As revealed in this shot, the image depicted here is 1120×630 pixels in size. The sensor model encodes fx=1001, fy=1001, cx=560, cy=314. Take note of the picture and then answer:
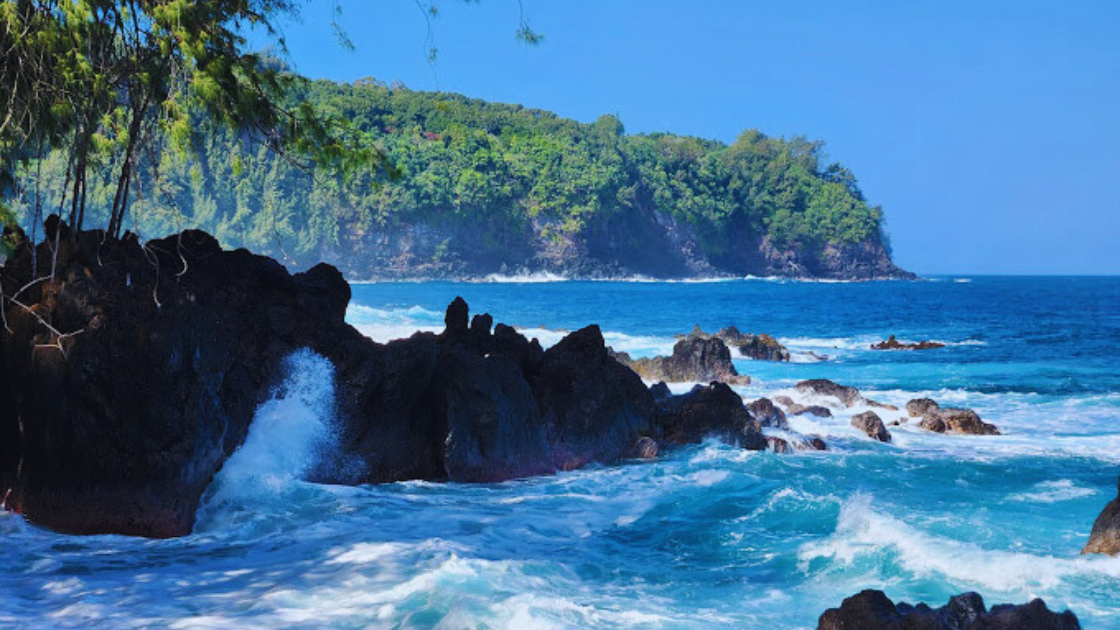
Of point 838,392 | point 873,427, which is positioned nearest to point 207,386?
point 873,427

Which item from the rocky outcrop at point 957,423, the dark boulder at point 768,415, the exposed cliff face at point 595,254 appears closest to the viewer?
the dark boulder at point 768,415

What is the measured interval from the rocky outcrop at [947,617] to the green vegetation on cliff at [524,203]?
311 ft

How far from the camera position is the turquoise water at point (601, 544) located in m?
6.61

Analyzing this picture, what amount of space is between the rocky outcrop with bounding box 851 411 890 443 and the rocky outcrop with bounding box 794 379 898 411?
3.81 meters

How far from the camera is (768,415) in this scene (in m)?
16.4

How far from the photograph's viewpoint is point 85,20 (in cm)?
851

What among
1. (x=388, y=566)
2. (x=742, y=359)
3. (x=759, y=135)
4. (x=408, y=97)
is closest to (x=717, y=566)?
(x=388, y=566)

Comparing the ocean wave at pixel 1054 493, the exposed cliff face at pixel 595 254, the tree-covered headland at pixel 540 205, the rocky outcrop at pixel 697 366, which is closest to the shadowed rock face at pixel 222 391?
the ocean wave at pixel 1054 493

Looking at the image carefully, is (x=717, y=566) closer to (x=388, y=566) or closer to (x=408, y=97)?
(x=388, y=566)

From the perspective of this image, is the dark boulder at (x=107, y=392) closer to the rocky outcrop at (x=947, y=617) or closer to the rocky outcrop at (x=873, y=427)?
the rocky outcrop at (x=947, y=617)

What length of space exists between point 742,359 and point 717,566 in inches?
954

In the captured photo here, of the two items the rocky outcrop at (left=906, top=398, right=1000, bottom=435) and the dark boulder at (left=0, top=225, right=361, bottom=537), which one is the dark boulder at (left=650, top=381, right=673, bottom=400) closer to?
the rocky outcrop at (left=906, top=398, right=1000, bottom=435)

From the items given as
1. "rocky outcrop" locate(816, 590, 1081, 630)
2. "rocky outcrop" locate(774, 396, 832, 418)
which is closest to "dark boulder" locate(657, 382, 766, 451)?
"rocky outcrop" locate(774, 396, 832, 418)

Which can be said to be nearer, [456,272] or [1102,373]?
[1102,373]
